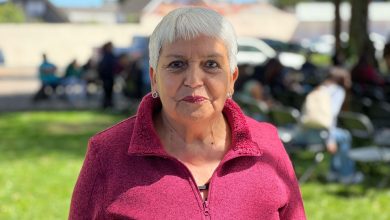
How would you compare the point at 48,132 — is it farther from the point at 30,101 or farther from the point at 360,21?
the point at 360,21

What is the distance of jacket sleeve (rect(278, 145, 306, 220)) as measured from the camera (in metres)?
2.58

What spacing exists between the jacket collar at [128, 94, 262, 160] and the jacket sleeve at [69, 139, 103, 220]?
11 cm

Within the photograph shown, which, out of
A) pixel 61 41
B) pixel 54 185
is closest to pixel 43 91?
pixel 54 185

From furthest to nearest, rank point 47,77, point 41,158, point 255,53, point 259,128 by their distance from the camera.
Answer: point 255,53 → point 47,77 → point 41,158 → point 259,128

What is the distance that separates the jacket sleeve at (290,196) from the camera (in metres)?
2.58

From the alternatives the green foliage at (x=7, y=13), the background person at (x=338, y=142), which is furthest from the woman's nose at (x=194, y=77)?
the green foliage at (x=7, y=13)

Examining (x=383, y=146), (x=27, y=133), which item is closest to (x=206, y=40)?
(x=383, y=146)

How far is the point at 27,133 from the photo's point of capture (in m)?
14.5

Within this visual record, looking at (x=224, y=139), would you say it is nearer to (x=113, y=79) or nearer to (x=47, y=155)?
(x=47, y=155)

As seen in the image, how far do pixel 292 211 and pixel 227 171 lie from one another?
25 cm

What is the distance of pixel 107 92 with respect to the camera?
1861 cm

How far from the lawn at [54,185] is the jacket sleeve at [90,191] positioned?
5.48 m

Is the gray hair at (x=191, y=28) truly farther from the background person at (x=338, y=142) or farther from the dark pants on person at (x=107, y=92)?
the dark pants on person at (x=107, y=92)

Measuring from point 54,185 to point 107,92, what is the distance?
924 cm
